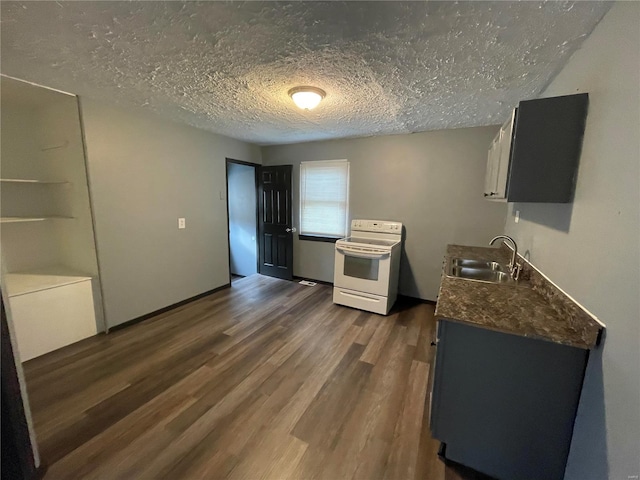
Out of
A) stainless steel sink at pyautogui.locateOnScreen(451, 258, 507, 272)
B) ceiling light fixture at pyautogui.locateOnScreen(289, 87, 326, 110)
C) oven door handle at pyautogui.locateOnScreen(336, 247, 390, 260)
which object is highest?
ceiling light fixture at pyautogui.locateOnScreen(289, 87, 326, 110)

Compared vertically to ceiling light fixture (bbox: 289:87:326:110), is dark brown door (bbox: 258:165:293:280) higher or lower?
lower

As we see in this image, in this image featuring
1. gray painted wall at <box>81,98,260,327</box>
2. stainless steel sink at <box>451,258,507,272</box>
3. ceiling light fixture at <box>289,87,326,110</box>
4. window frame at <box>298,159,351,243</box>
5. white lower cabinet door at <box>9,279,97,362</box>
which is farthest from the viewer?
window frame at <box>298,159,351,243</box>

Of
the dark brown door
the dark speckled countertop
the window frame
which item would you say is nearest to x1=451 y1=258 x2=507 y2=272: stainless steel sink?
the dark speckled countertop

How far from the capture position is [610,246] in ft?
3.50

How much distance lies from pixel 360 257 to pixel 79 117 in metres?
3.23

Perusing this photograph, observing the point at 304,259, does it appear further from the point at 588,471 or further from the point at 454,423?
the point at 588,471

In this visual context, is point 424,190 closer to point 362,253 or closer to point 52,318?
point 362,253

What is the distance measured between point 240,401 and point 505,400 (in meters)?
1.66

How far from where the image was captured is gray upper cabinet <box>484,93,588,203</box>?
137cm

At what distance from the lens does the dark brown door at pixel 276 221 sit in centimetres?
451

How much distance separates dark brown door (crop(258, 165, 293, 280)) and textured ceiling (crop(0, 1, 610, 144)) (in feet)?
6.44

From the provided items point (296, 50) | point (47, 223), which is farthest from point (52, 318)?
point (296, 50)

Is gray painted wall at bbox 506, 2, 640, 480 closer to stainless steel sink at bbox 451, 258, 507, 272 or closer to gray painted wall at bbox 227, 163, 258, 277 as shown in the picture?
stainless steel sink at bbox 451, 258, 507, 272

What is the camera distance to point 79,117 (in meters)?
2.42
